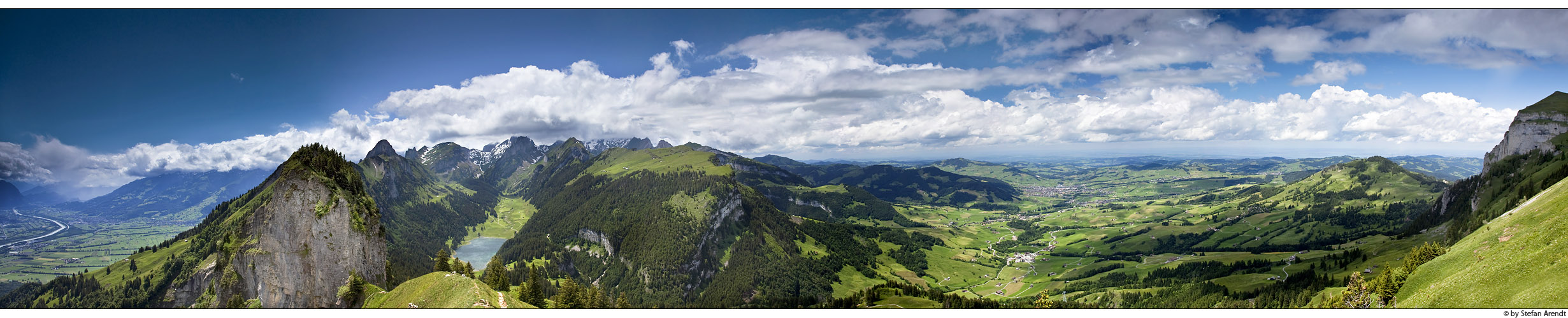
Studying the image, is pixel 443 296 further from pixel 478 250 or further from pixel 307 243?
pixel 478 250

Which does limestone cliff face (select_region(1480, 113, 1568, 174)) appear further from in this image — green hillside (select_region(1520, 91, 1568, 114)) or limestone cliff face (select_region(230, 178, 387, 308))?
limestone cliff face (select_region(230, 178, 387, 308))

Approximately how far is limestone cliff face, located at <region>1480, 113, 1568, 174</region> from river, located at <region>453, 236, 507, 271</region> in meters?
241

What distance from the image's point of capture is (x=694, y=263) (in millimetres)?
131875

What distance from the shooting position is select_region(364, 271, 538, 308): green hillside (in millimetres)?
40938

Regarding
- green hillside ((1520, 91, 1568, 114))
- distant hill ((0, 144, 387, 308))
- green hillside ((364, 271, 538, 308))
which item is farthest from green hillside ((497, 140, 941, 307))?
green hillside ((1520, 91, 1568, 114))

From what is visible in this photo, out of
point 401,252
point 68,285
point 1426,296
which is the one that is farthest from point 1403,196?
point 68,285

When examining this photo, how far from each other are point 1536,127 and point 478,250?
268m

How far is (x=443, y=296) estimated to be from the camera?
4259 centimetres

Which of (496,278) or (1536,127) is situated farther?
(1536,127)

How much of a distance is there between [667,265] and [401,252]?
67.6 m

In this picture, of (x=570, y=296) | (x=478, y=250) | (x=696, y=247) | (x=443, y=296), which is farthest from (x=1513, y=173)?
(x=478, y=250)

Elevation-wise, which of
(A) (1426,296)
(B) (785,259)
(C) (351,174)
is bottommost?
(B) (785,259)

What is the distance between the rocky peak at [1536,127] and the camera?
111250 millimetres

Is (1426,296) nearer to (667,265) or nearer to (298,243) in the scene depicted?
(298,243)
